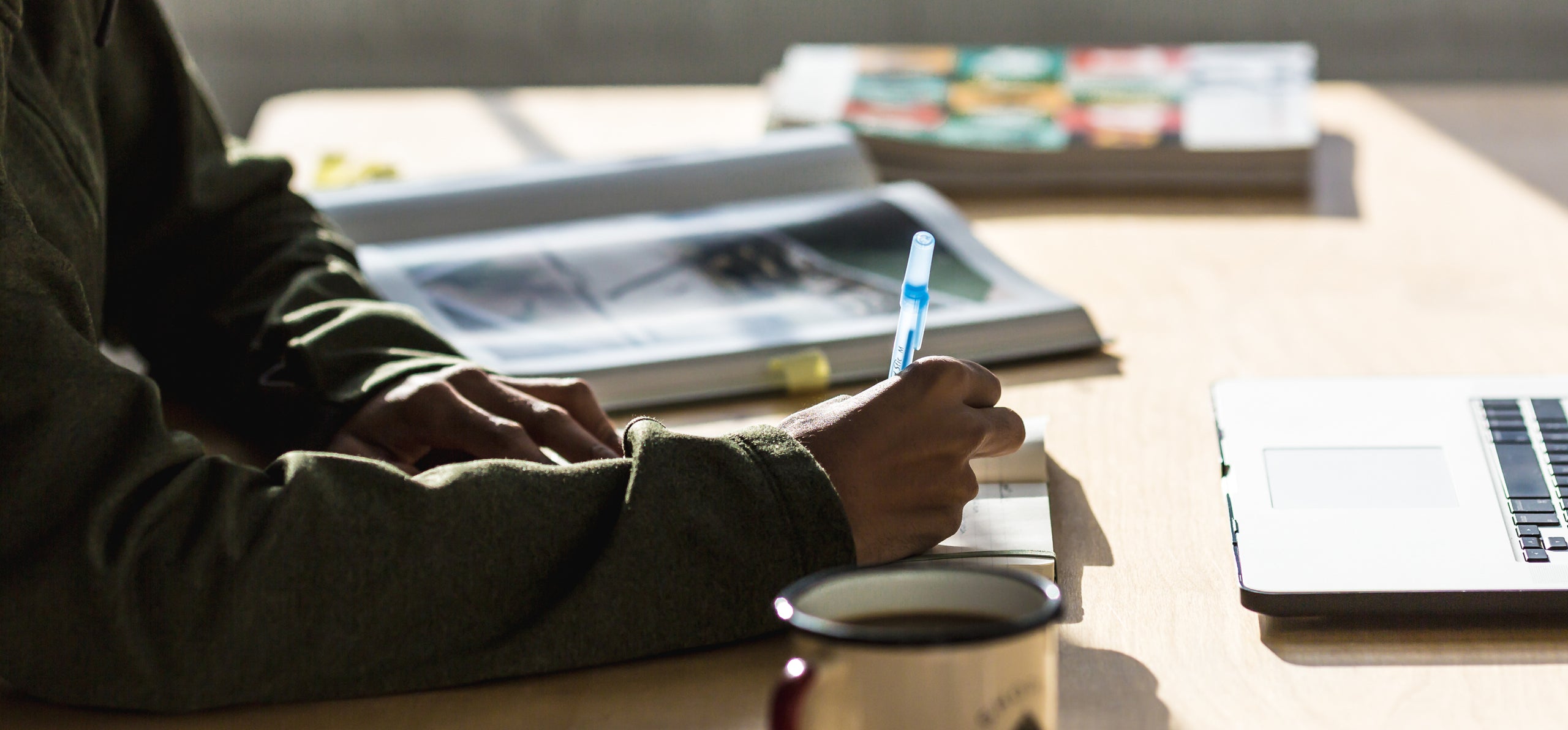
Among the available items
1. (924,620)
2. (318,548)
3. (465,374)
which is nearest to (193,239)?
(465,374)

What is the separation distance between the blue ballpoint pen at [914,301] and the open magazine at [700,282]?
0.66 feet

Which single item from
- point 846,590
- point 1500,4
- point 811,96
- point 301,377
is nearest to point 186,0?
point 811,96

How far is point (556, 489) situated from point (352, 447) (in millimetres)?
217

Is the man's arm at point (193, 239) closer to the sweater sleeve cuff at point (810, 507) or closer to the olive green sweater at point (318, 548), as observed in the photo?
the olive green sweater at point (318, 548)

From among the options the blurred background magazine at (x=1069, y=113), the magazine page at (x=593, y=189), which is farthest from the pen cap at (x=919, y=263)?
the blurred background magazine at (x=1069, y=113)

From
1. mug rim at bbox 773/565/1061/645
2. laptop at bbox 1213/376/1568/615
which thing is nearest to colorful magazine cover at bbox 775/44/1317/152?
laptop at bbox 1213/376/1568/615

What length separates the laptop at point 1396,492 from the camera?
0.60m

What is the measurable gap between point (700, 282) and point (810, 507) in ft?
1.40

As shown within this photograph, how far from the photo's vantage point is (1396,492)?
2.25 ft

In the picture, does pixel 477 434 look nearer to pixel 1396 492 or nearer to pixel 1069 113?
pixel 1396 492

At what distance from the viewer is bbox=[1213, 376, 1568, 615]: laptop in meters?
0.60

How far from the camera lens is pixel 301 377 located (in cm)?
83

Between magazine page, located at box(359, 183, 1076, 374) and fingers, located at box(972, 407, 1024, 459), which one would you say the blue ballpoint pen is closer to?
fingers, located at box(972, 407, 1024, 459)

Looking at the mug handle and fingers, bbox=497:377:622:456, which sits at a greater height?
fingers, bbox=497:377:622:456
